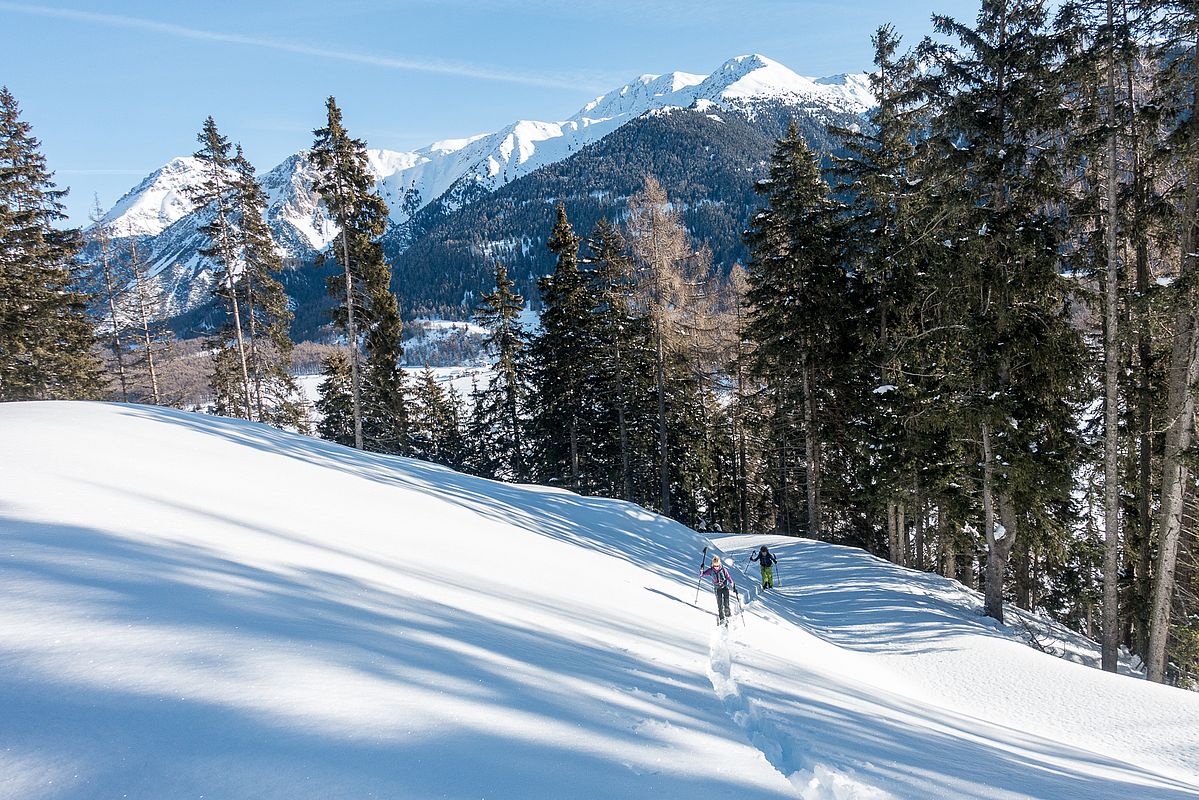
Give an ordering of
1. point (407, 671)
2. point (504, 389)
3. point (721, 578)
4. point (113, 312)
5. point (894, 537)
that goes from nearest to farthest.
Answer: point (407, 671) < point (721, 578) < point (894, 537) < point (113, 312) < point (504, 389)

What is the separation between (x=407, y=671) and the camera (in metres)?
4.14

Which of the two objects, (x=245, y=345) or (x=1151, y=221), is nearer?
(x=1151, y=221)

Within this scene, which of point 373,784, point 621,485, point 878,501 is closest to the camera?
point 373,784

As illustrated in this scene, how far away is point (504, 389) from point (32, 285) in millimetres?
20559

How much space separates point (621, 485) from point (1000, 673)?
23.4 m

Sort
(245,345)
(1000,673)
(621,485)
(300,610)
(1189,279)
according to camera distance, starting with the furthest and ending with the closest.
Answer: (621,485)
(245,345)
(1000,673)
(1189,279)
(300,610)

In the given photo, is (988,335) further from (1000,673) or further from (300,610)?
(300,610)

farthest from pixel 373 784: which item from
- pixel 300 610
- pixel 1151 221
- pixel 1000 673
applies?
pixel 1151 221

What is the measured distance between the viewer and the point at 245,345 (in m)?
28.5

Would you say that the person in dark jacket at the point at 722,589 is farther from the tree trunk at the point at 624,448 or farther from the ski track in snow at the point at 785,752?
the tree trunk at the point at 624,448

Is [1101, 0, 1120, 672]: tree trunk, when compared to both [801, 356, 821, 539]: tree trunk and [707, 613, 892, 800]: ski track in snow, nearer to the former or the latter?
[707, 613, 892, 800]: ski track in snow

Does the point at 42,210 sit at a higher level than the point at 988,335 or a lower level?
higher

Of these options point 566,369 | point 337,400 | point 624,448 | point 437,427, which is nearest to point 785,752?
point 624,448

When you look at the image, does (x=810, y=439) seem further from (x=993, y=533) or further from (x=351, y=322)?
(x=351, y=322)
